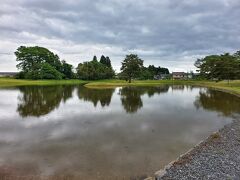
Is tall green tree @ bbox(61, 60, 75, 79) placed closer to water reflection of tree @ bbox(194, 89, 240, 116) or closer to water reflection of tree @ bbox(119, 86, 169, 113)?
water reflection of tree @ bbox(119, 86, 169, 113)

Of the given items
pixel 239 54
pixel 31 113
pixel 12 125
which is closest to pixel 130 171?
pixel 12 125

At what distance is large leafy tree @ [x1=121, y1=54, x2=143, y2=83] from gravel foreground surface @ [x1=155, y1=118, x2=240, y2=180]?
74.1m

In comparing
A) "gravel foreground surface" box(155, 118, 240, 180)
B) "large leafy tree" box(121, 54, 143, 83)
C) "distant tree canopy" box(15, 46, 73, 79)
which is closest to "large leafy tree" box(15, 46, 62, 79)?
"distant tree canopy" box(15, 46, 73, 79)

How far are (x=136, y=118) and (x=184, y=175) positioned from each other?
13.3 m

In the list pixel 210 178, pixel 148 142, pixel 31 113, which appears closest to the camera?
pixel 210 178

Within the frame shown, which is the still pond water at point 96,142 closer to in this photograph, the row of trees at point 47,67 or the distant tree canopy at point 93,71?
the row of trees at point 47,67

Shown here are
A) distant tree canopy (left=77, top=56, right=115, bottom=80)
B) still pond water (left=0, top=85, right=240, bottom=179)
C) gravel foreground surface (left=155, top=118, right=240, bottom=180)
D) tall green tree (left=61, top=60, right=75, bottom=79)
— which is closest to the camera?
gravel foreground surface (left=155, top=118, right=240, bottom=180)

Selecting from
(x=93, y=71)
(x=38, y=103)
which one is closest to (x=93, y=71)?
(x=93, y=71)

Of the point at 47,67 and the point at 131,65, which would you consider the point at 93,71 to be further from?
the point at 131,65

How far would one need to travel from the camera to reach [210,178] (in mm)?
8789

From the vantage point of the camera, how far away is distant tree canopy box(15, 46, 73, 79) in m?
100

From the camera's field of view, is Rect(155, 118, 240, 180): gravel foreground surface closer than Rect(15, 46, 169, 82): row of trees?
Yes

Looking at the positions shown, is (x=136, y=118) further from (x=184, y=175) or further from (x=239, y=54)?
(x=239, y=54)

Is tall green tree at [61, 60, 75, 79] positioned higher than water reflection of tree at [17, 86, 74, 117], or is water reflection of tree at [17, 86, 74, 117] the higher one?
tall green tree at [61, 60, 75, 79]
